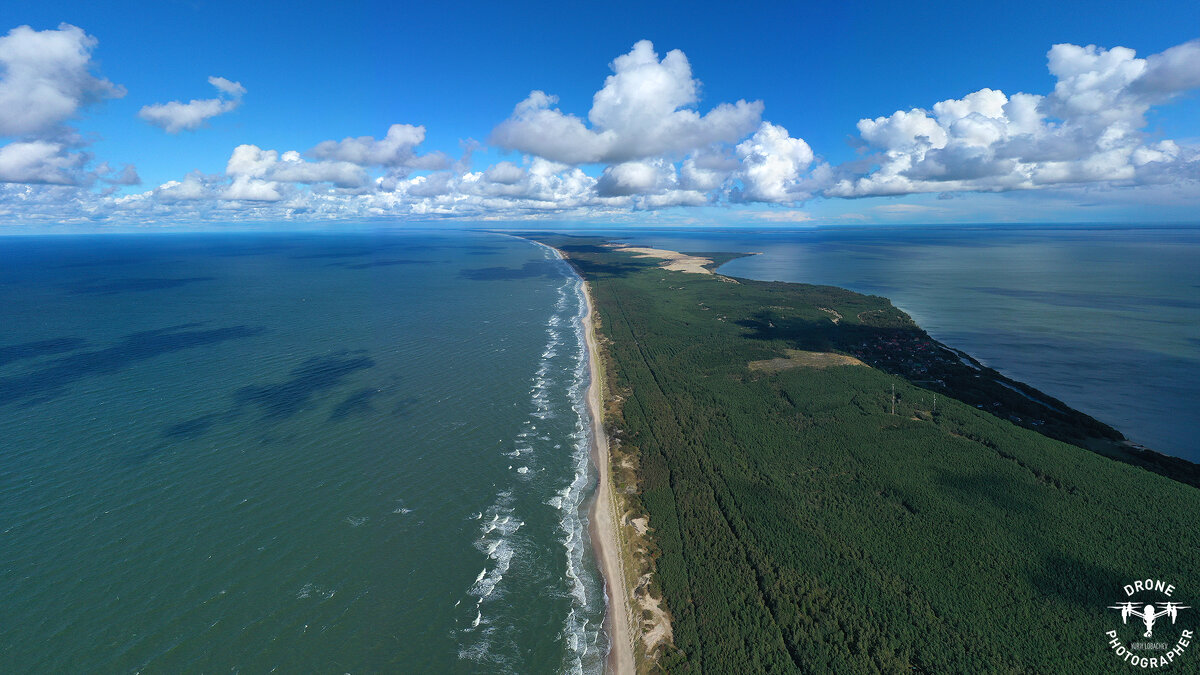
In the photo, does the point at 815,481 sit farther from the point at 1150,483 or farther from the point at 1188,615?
the point at 1150,483

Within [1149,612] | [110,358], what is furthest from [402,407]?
[1149,612]

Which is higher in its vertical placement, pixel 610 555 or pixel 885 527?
pixel 885 527

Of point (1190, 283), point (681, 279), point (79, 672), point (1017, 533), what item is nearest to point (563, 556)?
point (79, 672)

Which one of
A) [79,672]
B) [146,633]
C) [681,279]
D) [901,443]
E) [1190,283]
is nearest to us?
[79,672]

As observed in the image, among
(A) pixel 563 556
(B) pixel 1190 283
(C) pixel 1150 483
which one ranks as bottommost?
(A) pixel 563 556

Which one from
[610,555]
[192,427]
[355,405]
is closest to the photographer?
[610,555]

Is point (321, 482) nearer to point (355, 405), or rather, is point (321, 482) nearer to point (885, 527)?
point (355, 405)

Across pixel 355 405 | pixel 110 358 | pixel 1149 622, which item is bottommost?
pixel 1149 622
